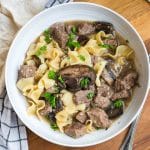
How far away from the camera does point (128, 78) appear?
5.34ft

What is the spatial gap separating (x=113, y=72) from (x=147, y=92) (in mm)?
146

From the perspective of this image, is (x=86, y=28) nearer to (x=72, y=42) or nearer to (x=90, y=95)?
(x=72, y=42)

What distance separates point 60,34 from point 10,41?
0.83 feet

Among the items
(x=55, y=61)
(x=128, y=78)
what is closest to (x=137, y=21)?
(x=128, y=78)

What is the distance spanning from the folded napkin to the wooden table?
50 millimetres

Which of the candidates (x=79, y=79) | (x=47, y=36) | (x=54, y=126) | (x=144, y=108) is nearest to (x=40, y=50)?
(x=47, y=36)

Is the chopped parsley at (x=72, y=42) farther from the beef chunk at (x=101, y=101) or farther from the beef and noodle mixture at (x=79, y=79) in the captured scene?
the beef chunk at (x=101, y=101)

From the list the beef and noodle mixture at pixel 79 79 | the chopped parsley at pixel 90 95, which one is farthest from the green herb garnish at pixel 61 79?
the chopped parsley at pixel 90 95

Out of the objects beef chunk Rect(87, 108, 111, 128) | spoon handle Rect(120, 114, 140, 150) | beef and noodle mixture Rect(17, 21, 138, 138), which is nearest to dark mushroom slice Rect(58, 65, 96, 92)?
beef and noodle mixture Rect(17, 21, 138, 138)

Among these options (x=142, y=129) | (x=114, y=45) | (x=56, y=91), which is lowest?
(x=142, y=129)

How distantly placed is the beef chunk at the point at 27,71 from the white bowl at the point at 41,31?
3 centimetres

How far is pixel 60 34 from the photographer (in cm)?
167

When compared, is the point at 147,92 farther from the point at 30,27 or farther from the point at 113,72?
the point at 30,27

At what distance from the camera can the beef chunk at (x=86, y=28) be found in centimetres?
169
